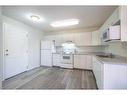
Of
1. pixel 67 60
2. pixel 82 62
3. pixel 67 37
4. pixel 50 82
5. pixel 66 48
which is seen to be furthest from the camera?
pixel 66 48

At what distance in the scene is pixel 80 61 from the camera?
484cm

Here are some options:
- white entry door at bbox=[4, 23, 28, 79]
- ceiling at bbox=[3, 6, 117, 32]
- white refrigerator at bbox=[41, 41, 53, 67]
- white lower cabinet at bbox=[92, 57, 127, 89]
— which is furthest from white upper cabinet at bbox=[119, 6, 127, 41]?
white refrigerator at bbox=[41, 41, 53, 67]

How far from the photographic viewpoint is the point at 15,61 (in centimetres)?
378

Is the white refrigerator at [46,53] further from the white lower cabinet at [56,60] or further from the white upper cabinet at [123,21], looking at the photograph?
the white upper cabinet at [123,21]

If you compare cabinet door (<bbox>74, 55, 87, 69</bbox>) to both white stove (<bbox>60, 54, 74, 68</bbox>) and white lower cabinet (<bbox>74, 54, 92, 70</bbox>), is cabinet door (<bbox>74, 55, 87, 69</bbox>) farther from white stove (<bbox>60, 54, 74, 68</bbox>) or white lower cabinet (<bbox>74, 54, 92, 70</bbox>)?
white stove (<bbox>60, 54, 74, 68</bbox>)

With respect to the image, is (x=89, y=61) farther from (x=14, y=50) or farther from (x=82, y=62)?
(x=14, y=50)

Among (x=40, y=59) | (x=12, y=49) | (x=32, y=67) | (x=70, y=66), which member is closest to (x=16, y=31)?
(x=12, y=49)

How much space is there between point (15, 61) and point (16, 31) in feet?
3.90

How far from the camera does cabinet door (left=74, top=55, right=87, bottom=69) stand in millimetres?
4754

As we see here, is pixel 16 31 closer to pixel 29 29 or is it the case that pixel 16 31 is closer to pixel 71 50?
pixel 29 29

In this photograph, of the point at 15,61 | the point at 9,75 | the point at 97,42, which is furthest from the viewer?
the point at 97,42

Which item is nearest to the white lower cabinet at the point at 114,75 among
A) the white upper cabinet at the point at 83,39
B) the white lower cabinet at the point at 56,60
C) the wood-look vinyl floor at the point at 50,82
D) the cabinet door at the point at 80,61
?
the wood-look vinyl floor at the point at 50,82

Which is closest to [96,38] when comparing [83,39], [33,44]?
[83,39]

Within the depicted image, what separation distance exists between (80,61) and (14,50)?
9.97ft
